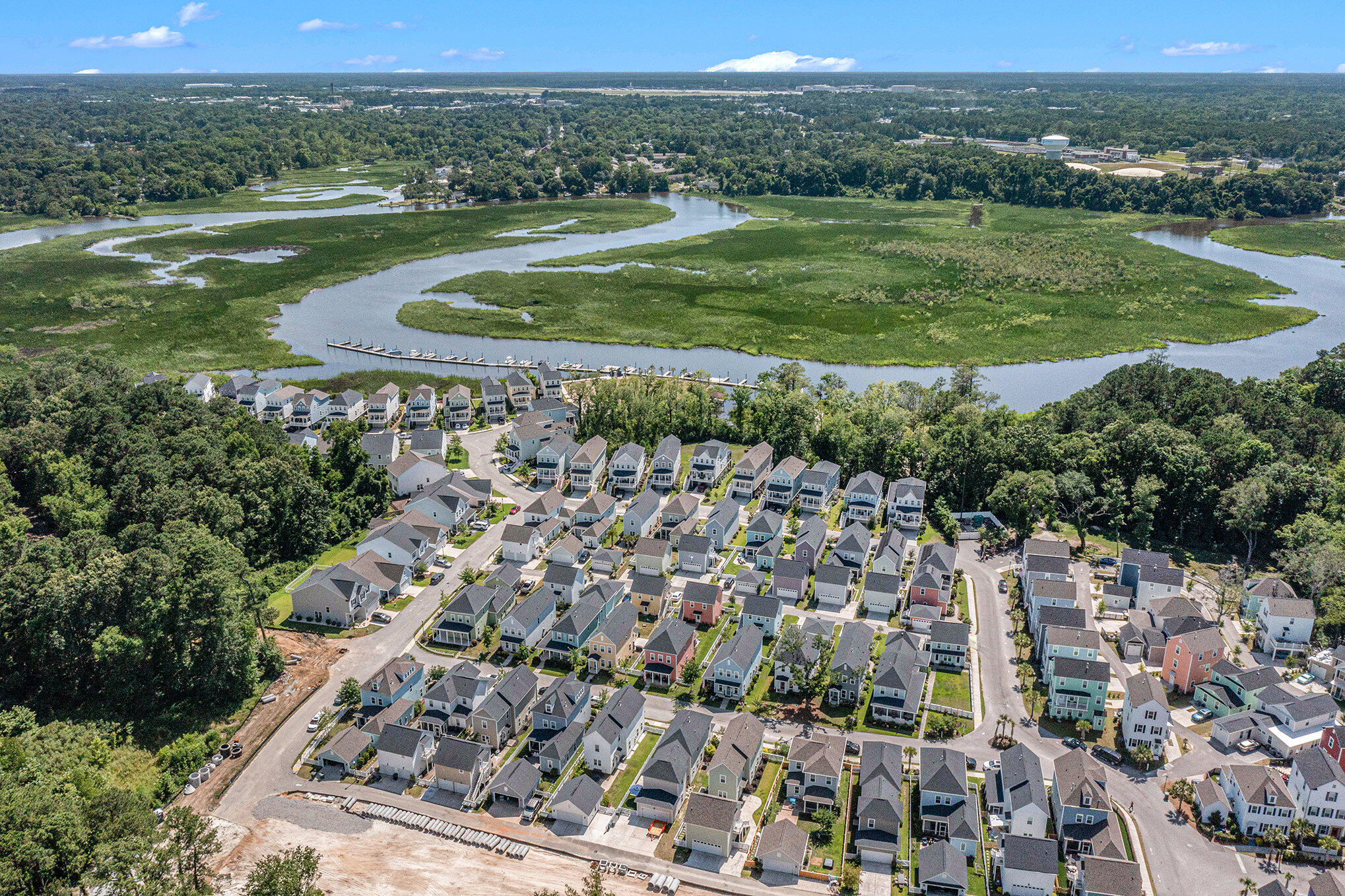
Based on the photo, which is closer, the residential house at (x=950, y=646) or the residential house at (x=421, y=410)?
the residential house at (x=950, y=646)

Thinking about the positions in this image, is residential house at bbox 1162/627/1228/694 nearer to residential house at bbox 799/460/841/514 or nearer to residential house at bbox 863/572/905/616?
residential house at bbox 863/572/905/616

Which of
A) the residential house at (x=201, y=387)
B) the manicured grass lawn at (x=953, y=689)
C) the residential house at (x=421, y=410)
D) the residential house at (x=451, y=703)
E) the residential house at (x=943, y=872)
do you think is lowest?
the manicured grass lawn at (x=953, y=689)

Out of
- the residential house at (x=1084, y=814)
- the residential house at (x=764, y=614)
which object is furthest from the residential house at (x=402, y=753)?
the residential house at (x=1084, y=814)

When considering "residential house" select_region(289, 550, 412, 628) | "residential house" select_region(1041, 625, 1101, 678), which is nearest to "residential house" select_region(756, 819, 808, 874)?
"residential house" select_region(1041, 625, 1101, 678)

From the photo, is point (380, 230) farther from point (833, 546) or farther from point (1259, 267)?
point (1259, 267)

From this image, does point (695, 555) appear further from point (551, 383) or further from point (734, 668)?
point (551, 383)

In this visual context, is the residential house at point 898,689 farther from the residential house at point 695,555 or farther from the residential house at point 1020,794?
the residential house at point 695,555

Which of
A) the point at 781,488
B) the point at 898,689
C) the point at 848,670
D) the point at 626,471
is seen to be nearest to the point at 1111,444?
the point at 781,488
